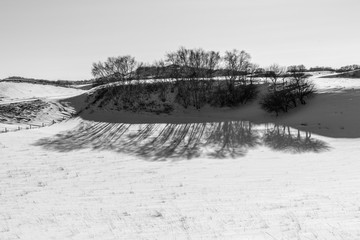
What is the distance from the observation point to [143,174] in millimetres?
16094

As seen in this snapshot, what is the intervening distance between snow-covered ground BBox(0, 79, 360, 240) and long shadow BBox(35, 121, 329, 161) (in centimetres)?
11

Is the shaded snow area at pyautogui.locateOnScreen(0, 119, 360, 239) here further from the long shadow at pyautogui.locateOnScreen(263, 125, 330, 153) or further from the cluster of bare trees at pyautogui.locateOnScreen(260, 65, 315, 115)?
the cluster of bare trees at pyautogui.locateOnScreen(260, 65, 315, 115)

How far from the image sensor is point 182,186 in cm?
1329

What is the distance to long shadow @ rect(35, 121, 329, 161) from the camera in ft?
76.9

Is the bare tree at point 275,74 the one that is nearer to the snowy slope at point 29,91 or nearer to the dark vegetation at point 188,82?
the dark vegetation at point 188,82

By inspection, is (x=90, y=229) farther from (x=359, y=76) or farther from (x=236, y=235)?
(x=359, y=76)

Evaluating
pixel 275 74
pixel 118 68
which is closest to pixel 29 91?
pixel 118 68

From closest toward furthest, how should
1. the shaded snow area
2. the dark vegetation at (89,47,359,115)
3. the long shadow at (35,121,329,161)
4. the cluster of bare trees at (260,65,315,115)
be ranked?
the shaded snow area < the long shadow at (35,121,329,161) < the cluster of bare trees at (260,65,315,115) < the dark vegetation at (89,47,359,115)

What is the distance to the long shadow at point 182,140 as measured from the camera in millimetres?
23453

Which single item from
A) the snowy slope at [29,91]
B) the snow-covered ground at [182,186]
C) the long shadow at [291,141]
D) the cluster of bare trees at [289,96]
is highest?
the snowy slope at [29,91]

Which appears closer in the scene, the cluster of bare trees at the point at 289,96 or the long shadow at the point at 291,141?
the long shadow at the point at 291,141

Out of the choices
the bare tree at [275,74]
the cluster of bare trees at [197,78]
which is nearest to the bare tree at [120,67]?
the cluster of bare trees at [197,78]

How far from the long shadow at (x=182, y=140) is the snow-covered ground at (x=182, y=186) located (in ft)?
0.37

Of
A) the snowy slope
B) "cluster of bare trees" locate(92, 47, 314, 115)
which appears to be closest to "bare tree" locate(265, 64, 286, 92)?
"cluster of bare trees" locate(92, 47, 314, 115)
